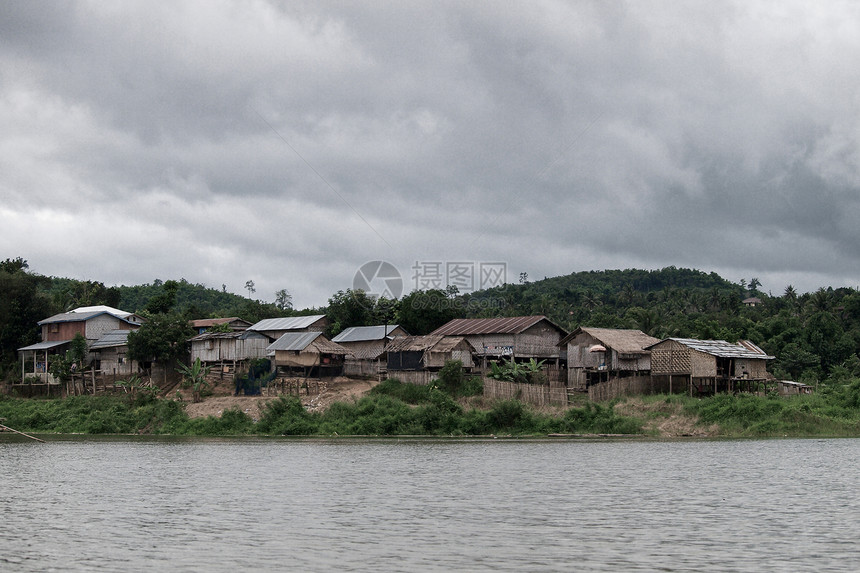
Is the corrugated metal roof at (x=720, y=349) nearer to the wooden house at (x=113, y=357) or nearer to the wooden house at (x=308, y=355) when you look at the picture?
the wooden house at (x=308, y=355)

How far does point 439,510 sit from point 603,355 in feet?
114

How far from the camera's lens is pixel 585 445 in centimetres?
3919

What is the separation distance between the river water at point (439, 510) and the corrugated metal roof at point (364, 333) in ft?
78.5

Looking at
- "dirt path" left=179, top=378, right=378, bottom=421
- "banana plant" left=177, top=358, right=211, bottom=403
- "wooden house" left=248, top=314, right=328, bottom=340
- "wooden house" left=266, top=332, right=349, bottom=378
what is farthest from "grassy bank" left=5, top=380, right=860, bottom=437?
"wooden house" left=248, top=314, right=328, bottom=340

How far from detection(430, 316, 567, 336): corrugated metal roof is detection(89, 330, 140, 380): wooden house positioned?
22140mm

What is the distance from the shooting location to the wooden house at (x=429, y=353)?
54.6 m

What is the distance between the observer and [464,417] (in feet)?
153

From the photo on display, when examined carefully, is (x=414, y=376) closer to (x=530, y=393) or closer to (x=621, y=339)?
(x=530, y=393)

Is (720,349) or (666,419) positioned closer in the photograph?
(666,419)

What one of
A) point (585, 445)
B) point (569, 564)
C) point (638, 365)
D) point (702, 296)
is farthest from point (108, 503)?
point (702, 296)

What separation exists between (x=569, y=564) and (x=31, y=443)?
3823 centimetres

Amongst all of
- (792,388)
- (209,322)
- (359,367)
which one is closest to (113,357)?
(209,322)

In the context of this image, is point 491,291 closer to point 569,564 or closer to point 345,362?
point 345,362

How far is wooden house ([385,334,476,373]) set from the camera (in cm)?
5460
